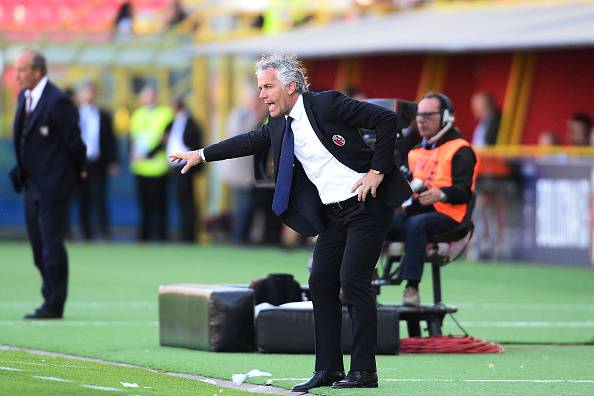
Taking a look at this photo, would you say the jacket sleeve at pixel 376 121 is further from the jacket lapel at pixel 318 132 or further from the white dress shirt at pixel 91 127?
the white dress shirt at pixel 91 127

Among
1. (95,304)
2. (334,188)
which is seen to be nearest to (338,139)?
(334,188)

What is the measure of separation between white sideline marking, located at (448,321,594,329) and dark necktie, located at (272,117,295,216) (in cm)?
478

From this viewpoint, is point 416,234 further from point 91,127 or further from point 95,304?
point 91,127

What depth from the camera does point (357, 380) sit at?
9.20 m

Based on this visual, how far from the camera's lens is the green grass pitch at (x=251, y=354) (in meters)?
9.53

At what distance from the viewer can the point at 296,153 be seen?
30.8 feet

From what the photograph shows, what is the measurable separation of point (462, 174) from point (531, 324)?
97.6 inches

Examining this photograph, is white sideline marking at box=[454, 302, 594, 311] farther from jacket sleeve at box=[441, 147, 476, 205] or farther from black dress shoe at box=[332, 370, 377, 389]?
black dress shoe at box=[332, 370, 377, 389]

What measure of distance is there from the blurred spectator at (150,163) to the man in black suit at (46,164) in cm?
1122

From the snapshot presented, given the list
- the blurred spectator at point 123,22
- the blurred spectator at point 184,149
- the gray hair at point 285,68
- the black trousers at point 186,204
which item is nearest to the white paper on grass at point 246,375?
the gray hair at point 285,68

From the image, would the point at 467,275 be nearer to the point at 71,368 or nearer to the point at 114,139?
the point at 114,139

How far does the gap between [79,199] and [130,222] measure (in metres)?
1.48

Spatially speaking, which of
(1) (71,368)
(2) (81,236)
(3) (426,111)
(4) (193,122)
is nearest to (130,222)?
(2) (81,236)

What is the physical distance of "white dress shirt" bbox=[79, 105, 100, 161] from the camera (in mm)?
25281
